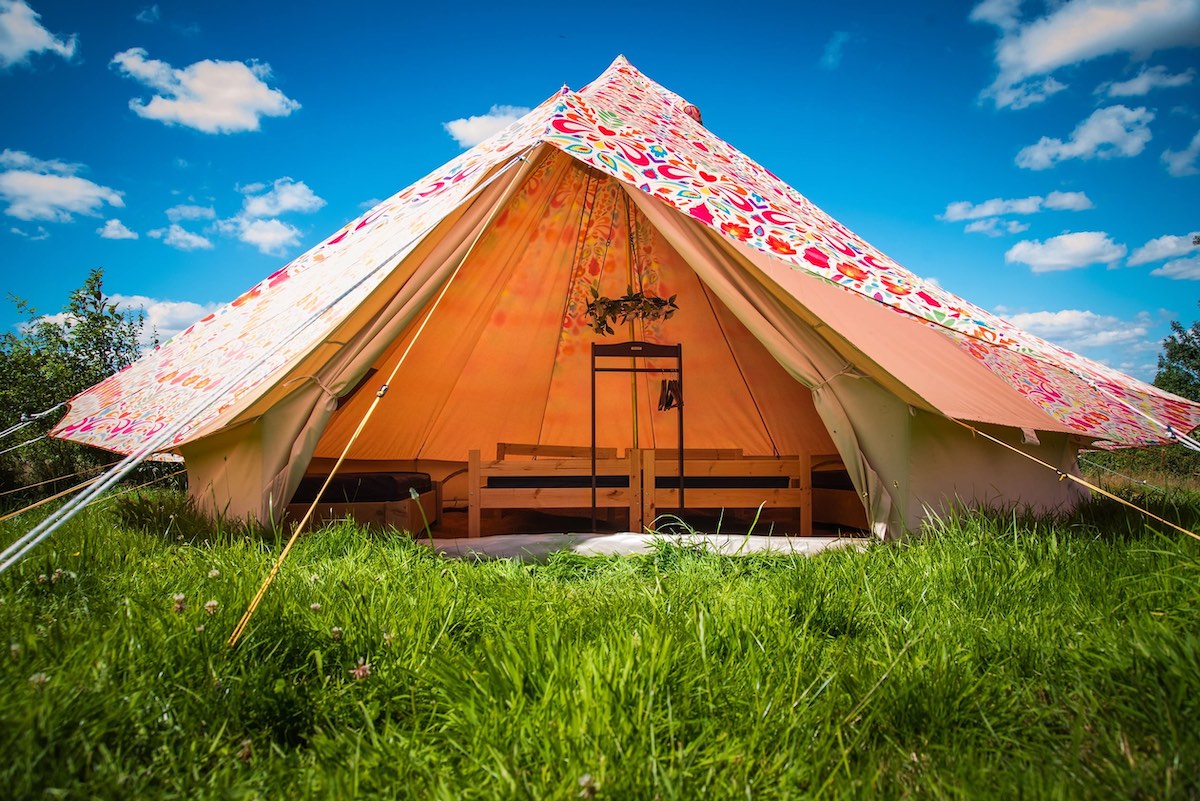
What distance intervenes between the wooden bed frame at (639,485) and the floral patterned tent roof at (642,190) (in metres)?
1.15

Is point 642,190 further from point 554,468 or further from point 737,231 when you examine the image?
point 554,468

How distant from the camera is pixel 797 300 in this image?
267cm

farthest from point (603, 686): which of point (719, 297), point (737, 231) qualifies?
point (719, 297)

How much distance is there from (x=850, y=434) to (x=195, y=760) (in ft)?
8.08

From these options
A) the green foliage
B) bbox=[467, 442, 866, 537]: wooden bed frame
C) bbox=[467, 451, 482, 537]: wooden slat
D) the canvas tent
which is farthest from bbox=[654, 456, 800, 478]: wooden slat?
the green foliage

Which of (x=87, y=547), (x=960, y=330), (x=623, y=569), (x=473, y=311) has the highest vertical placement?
(x=473, y=311)

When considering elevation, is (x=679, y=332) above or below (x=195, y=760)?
above

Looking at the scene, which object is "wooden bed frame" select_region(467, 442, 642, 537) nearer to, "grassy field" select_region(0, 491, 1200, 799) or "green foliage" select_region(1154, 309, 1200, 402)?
"grassy field" select_region(0, 491, 1200, 799)

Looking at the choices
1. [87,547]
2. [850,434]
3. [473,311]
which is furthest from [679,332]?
[87,547]

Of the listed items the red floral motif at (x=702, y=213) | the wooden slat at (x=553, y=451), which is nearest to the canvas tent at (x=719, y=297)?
the red floral motif at (x=702, y=213)

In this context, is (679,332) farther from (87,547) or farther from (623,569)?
(87,547)

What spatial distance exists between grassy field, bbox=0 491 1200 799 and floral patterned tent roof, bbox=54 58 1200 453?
25.6 inches

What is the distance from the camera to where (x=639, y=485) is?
143 inches

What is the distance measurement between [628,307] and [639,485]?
4.69ft
